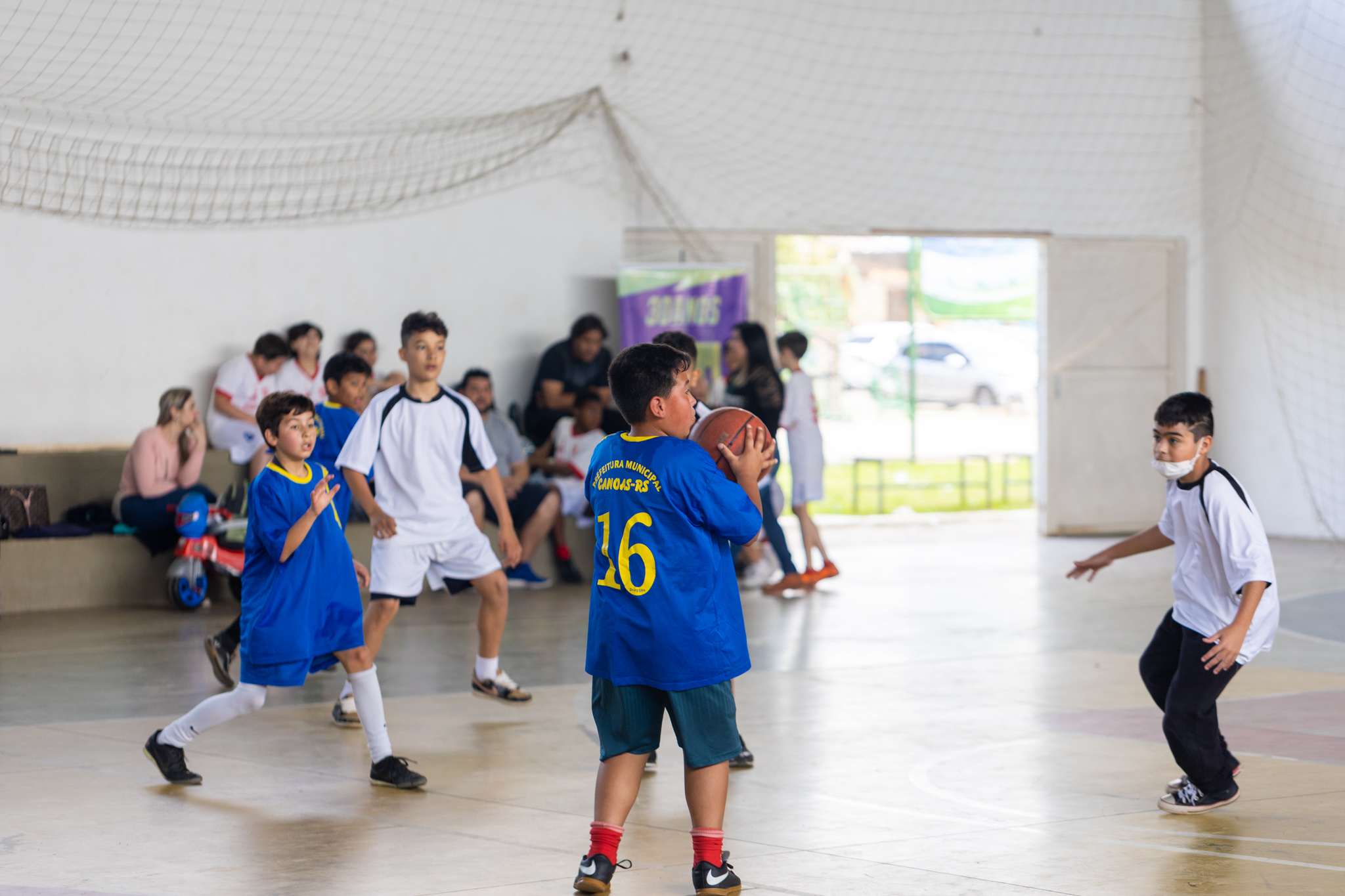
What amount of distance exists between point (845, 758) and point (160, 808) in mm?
2303

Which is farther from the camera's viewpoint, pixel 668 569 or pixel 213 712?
pixel 213 712

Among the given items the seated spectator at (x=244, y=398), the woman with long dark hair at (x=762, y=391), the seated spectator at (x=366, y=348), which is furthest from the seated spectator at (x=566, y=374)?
the seated spectator at (x=244, y=398)

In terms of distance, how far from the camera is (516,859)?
13.0 feet

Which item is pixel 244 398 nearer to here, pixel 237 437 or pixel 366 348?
pixel 237 437

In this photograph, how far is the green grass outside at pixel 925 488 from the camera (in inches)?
651

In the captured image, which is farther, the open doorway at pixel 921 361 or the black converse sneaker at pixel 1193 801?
the open doorway at pixel 921 361

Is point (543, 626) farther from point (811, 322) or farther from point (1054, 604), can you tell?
point (811, 322)

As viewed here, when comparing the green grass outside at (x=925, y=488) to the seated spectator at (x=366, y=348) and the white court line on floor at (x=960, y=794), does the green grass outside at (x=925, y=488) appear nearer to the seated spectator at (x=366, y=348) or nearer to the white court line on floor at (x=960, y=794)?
the seated spectator at (x=366, y=348)

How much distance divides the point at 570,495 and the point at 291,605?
625 cm

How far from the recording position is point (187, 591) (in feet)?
31.1

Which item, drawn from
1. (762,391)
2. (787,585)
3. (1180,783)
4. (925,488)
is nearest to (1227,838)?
(1180,783)

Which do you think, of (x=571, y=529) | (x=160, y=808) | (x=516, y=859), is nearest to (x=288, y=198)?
(x=571, y=529)

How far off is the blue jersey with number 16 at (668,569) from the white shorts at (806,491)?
6.57 meters

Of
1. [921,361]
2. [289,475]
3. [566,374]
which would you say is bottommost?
[289,475]
